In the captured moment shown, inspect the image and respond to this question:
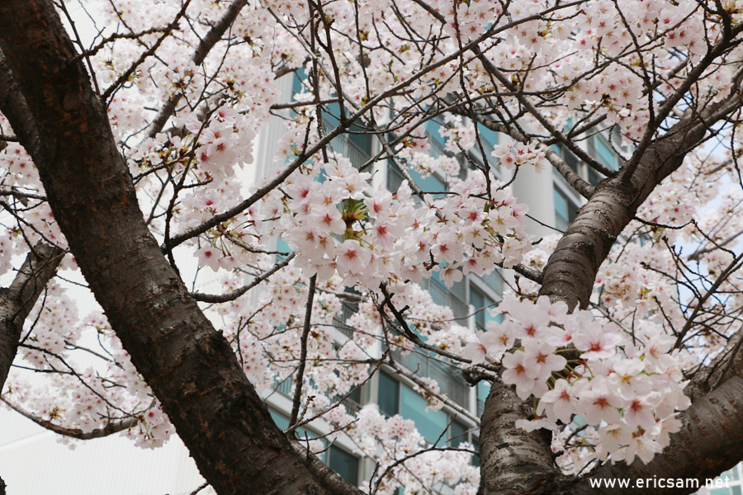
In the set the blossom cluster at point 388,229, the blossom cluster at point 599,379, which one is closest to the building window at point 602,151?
the blossom cluster at point 388,229

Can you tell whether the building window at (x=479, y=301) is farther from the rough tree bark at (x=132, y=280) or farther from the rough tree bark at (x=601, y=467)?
the rough tree bark at (x=132, y=280)

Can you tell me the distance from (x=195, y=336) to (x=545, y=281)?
130 centimetres

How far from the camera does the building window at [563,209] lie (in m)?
17.8

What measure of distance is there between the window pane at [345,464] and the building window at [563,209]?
1096cm

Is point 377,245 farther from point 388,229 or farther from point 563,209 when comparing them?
point 563,209

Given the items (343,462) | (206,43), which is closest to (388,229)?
(206,43)

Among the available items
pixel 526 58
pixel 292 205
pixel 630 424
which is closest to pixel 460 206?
pixel 292 205

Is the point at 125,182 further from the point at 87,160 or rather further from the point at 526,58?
the point at 526,58

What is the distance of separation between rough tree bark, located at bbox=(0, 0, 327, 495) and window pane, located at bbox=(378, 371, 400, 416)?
949cm

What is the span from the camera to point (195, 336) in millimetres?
1191

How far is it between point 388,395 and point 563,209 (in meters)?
10.7

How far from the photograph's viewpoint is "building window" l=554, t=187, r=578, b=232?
58.3 ft

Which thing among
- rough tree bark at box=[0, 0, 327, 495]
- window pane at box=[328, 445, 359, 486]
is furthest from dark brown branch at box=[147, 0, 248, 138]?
window pane at box=[328, 445, 359, 486]

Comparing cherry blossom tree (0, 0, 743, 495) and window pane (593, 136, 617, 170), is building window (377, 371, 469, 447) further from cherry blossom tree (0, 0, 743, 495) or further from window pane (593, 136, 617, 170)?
window pane (593, 136, 617, 170)
